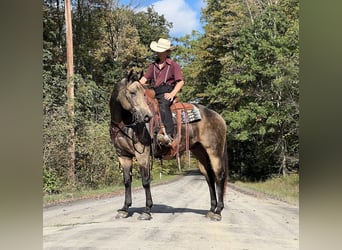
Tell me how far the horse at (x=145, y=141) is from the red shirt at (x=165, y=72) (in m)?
0.14

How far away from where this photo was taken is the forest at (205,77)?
10.3ft

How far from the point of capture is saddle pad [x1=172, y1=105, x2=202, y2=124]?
3.15 metres

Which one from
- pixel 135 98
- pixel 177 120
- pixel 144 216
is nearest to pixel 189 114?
pixel 177 120

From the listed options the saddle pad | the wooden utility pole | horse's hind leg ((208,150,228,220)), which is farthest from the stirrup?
the wooden utility pole

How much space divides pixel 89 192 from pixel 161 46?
1.33 m

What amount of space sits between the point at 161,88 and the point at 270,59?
0.90 meters

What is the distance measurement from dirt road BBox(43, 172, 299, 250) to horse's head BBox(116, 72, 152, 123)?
62cm

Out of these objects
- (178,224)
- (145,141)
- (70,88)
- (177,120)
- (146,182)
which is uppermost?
(70,88)

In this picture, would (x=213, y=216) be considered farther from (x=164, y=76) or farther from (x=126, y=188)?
(x=164, y=76)

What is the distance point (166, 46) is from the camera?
9.76 feet

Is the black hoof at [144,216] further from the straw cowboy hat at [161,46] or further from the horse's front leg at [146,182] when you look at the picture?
the straw cowboy hat at [161,46]

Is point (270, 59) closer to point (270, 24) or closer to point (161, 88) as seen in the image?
point (270, 24)

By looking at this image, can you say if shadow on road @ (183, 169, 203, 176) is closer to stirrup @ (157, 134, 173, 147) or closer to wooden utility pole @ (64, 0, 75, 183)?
stirrup @ (157, 134, 173, 147)

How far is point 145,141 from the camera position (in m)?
3.06
